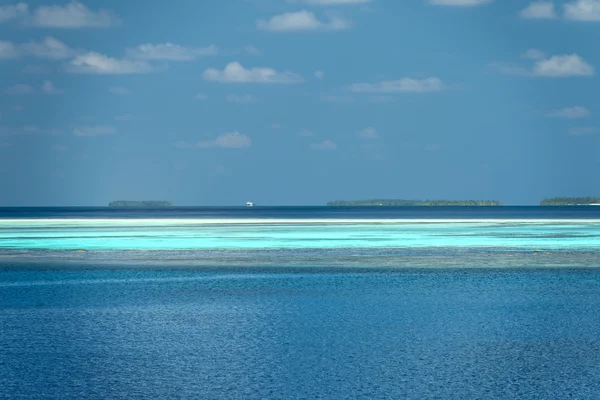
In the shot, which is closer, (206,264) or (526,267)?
(526,267)

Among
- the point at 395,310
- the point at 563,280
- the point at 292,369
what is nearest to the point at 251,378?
the point at 292,369

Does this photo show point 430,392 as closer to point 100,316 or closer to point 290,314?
point 290,314

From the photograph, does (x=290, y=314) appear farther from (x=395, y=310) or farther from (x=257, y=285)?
(x=257, y=285)

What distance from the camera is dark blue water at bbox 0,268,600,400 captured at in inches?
392

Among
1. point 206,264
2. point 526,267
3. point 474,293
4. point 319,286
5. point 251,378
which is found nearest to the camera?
point 251,378

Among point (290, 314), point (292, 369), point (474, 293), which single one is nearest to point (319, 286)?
point (474, 293)

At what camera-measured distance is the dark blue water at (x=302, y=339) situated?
9945mm

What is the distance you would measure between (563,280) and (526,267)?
421 centimetres

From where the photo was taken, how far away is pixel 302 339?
13141 millimetres

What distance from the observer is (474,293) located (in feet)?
64.2

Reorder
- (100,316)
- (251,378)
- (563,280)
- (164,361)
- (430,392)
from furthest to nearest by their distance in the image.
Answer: (563,280)
(100,316)
(164,361)
(251,378)
(430,392)

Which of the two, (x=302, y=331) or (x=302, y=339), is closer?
(x=302, y=339)

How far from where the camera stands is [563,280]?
2256cm

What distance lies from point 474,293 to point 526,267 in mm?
7834
